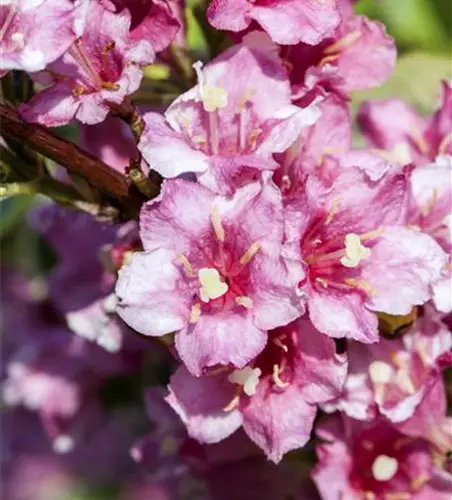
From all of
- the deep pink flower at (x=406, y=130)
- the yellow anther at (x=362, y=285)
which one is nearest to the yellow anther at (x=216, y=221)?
the yellow anther at (x=362, y=285)

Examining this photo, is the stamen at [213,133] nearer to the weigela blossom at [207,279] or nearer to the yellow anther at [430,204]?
the weigela blossom at [207,279]

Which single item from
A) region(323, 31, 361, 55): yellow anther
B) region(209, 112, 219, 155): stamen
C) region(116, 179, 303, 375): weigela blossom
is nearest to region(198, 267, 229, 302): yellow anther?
region(116, 179, 303, 375): weigela blossom

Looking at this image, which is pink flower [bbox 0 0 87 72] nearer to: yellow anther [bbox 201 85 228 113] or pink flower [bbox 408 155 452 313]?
yellow anther [bbox 201 85 228 113]

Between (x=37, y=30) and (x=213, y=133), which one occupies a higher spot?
(x=37, y=30)

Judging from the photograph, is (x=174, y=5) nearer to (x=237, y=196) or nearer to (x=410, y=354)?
(x=237, y=196)

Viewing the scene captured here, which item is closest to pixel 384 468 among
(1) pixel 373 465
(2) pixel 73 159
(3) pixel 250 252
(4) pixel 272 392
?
(1) pixel 373 465

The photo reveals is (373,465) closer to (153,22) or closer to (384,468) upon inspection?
(384,468)
